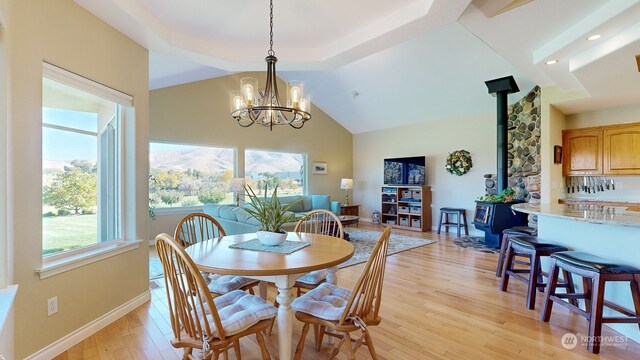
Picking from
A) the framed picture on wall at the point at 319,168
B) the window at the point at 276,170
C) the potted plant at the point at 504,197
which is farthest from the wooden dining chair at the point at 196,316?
the framed picture on wall at the point at 319,168

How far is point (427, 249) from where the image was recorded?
16.6 feet

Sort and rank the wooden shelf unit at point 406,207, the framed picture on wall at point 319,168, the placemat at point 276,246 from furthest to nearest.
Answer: the framed picture on wall at point 319,168 < the wooden shelf unit at point 406,207 < the placemat at point 276,246

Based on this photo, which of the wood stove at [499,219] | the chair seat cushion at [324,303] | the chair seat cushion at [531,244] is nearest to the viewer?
the chair seat cushion at [324,303]

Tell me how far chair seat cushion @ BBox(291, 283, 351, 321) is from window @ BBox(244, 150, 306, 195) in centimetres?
476

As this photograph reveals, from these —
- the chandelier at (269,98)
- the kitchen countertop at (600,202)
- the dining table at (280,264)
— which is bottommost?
the dining table at (280,264)

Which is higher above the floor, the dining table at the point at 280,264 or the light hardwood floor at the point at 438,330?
the dining table at the point at 280,264

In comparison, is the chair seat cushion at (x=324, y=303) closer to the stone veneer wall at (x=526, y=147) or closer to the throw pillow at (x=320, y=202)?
the stone veneer wall at (x=526, y=147)

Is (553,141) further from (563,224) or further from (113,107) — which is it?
(113,107)

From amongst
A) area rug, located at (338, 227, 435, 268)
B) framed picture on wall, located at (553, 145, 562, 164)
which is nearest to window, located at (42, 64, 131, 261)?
area rug, located at (338, 227, 435, 268)

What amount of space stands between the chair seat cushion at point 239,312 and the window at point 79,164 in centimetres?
139

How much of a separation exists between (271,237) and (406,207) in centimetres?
582

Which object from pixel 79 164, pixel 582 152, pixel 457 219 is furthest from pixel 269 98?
pixel 457 219

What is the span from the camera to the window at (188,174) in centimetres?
550

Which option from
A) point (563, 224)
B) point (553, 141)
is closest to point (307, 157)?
point (553, 141)
